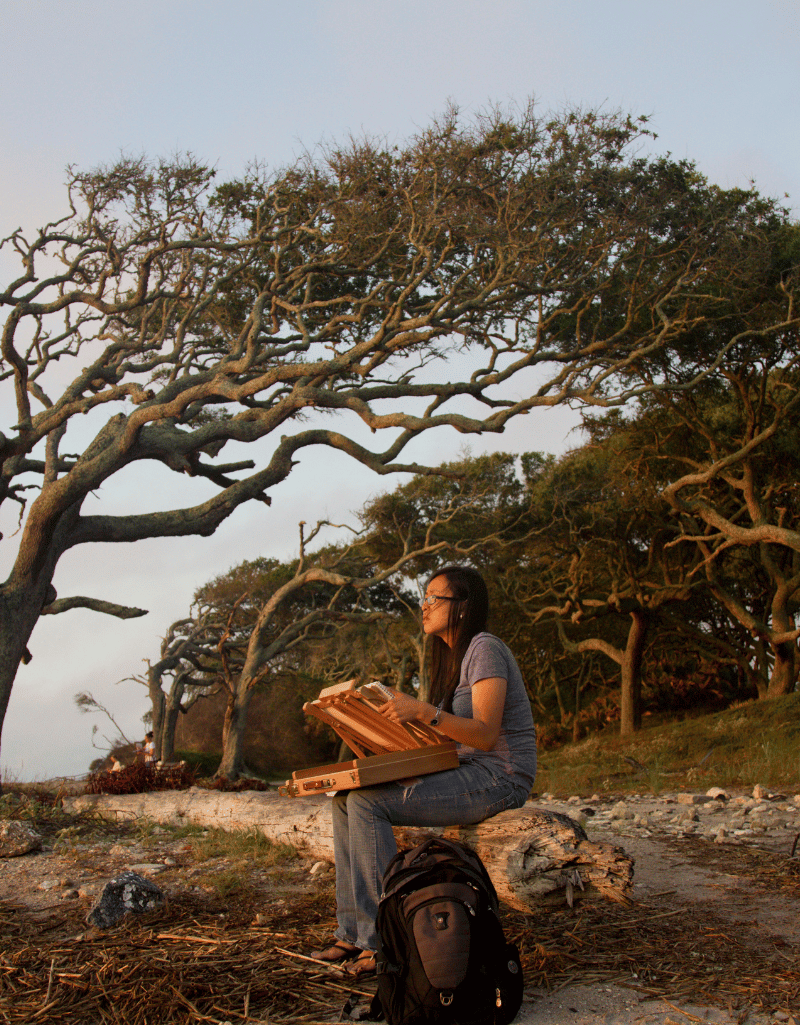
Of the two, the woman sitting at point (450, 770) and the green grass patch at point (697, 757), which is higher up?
the woman sitting at point (450, 770)

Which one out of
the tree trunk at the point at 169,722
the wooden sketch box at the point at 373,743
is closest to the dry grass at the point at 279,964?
the wooden sketch box at the point at 373,743

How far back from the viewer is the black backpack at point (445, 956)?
2.52 meters

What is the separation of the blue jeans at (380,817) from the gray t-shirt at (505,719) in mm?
61

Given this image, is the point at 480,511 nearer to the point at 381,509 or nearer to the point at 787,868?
the point at 381,509

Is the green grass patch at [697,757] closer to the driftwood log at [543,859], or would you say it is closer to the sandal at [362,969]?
the driftwood log at [543,859]

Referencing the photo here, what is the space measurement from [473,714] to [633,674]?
17421 mm

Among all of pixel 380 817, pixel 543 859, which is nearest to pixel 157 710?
pixel 543 859

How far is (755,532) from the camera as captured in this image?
46.1 feet

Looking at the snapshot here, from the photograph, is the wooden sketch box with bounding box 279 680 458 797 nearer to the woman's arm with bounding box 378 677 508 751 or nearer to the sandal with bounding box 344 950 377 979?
the woman's arm with bounding box 378 677 508 751

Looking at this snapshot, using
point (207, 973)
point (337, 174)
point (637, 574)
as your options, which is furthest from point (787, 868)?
point (637, 574)

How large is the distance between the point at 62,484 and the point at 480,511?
14179mm

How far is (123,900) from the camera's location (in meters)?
4.09

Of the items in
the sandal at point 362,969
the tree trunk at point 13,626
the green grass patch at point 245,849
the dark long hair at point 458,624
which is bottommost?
the green grass patch at point 245,849

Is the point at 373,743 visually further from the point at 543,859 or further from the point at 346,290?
the point at 346,290
